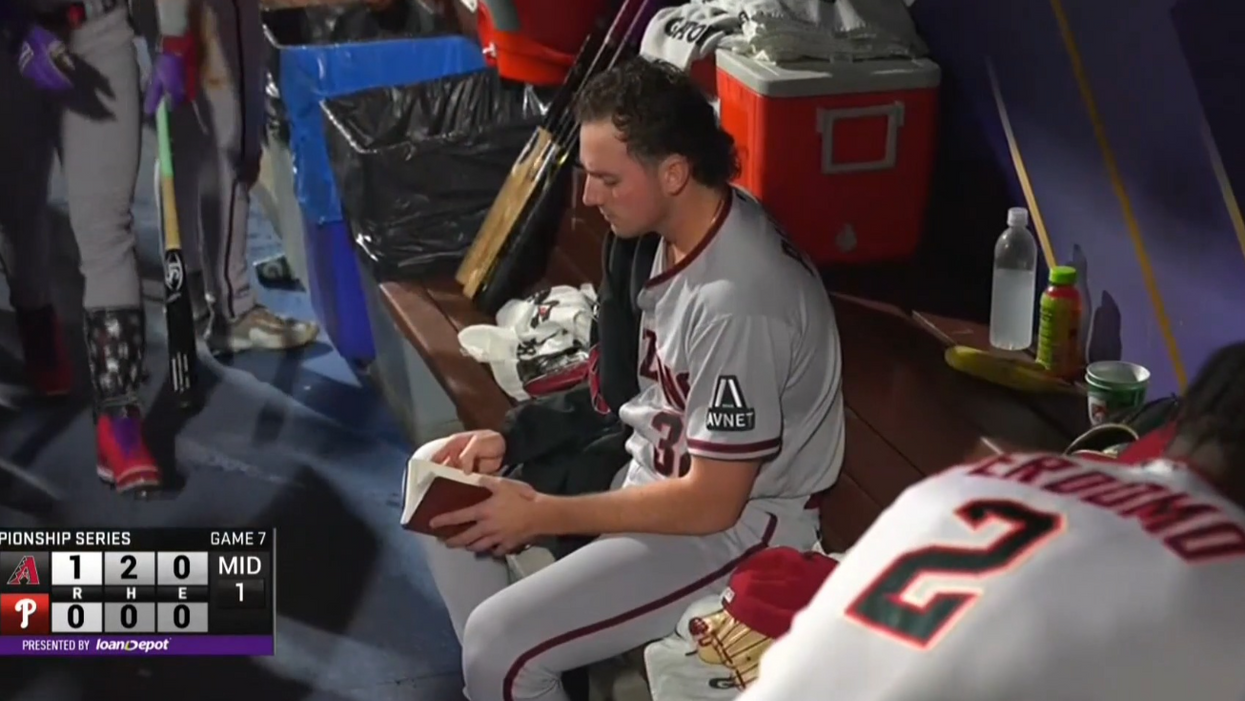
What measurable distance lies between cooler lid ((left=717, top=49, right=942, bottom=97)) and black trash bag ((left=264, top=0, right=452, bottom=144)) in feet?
4.65

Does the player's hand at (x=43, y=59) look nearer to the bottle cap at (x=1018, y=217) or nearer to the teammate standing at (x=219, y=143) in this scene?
the teammate standing at (x=219, y=143)

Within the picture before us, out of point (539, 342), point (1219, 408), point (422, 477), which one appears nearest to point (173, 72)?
point (539, 342)

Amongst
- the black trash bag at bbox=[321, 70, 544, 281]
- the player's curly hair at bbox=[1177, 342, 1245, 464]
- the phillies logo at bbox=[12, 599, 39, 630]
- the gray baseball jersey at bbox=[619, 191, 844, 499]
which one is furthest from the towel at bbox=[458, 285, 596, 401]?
the player's curly hair at bbox=[1177, 342, 1245, 464]

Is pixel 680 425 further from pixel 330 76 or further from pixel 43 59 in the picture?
pixel 330 76

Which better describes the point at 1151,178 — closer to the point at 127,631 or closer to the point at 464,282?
the point at 464,282

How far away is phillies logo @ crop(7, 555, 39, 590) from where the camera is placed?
2.37 m

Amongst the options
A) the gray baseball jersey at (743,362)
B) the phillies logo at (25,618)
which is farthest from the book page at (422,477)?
the phillies logo at (25,618)

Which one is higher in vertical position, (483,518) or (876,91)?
(876,91)

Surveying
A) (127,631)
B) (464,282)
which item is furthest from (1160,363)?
(127,631)

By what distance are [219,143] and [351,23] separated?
92 cm

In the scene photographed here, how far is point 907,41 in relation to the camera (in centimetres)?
250

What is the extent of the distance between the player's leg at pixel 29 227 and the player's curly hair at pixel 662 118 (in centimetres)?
135

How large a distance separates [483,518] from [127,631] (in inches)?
34.0

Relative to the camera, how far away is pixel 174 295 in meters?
2.89
